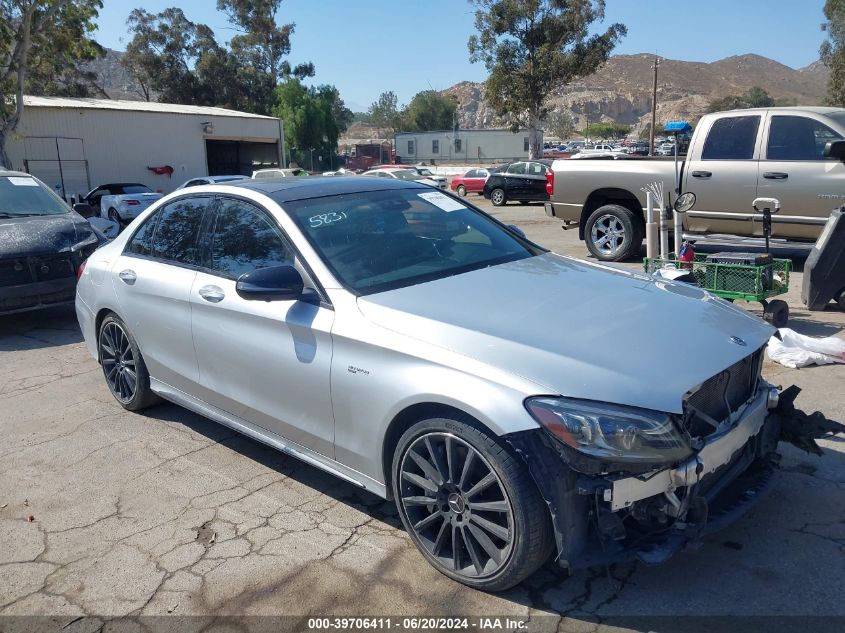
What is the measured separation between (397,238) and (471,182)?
86.9ft

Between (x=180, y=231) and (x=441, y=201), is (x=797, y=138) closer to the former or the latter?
(x=441, y=201)

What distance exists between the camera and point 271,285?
11.2 ft

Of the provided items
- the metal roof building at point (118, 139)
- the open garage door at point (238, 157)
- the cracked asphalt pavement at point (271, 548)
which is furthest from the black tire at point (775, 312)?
the open garage door at point (238, 157)

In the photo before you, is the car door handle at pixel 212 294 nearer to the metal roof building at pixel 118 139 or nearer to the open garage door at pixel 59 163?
the metal roof building at pixel 118 139

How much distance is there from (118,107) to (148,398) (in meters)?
27.0

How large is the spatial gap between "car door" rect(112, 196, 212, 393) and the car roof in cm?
42

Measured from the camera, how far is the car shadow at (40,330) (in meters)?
7.40

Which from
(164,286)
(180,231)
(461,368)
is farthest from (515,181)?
(461,368)

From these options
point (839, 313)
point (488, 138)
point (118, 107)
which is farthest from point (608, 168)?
point (488, 138)

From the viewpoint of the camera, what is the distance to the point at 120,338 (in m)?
5.07

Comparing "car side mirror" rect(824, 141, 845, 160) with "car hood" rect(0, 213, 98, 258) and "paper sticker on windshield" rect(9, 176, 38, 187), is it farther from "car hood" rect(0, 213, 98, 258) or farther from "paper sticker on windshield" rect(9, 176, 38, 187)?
"paper sticker on windshield" rect(9, 176, 38, 187)

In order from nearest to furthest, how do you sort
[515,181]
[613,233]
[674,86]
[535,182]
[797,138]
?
[797,138], [613,233], [535,182], [515,181], [674,86]

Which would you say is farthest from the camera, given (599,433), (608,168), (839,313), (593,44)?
(593,44)

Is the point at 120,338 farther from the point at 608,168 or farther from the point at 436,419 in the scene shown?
the point at 608,168
